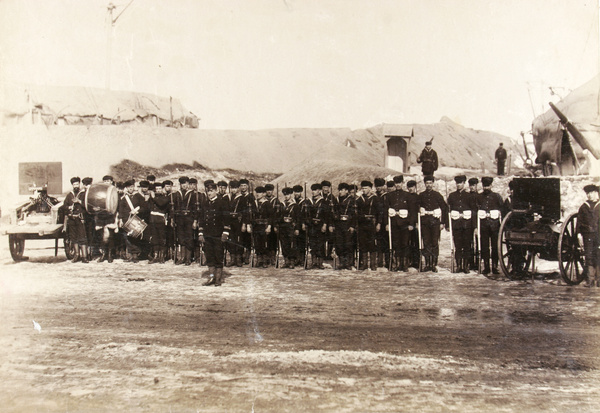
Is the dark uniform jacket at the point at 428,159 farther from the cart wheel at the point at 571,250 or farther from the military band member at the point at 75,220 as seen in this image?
the military band member at the point at 75,220

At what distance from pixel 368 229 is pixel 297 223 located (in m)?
1.54

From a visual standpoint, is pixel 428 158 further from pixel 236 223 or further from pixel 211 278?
pixel 211 278

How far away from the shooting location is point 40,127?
99.9 ft

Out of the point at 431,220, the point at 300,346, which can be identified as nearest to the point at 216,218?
the point at 300,346

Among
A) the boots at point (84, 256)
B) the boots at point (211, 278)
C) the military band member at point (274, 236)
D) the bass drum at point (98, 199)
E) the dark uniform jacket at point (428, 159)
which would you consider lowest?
the boots at point (211, 278)

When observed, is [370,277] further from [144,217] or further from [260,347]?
[144,217]

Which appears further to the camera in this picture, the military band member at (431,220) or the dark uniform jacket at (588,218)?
the military band member at (431,220)

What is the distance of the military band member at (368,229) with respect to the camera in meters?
10.3

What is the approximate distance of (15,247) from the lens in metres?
11.2

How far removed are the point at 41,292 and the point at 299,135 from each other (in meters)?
44.3

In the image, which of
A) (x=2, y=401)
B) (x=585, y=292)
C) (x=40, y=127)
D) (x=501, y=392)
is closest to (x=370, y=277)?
(x=585, y=292)

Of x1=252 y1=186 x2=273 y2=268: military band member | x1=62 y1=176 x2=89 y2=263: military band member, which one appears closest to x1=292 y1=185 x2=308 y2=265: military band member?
x1=252 y1=186 x2=273 y2=268: military band member

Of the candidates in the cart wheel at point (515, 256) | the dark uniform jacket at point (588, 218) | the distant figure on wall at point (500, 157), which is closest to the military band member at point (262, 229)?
the cart wheel at point (515, 256)

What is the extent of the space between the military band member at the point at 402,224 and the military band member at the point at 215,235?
345cm
